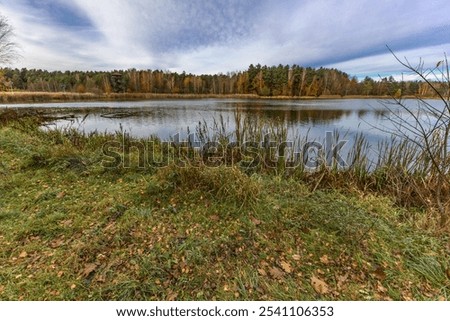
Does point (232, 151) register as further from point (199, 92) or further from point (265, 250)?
point (199, 92)

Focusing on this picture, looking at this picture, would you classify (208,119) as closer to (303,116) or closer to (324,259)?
(303,116)

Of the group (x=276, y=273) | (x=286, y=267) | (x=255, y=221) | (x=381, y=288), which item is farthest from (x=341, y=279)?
(x=255, y=221)

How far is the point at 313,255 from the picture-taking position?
2.53 metres

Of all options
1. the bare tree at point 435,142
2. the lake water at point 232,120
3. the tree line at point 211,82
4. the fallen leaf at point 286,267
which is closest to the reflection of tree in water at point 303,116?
the lake water at point 232,120

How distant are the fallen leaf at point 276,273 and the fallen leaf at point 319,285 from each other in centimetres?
31

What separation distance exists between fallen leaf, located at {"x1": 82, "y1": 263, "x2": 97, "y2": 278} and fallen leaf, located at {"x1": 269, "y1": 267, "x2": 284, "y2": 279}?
1844mm

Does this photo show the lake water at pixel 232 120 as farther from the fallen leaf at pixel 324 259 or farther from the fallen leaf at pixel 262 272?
the fallen leaf at pixel 262 272

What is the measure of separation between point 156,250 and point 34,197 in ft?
8.42

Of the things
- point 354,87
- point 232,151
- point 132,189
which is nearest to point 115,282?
point 132,189

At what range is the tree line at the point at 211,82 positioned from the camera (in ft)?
198

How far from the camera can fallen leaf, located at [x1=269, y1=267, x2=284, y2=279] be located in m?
2.26

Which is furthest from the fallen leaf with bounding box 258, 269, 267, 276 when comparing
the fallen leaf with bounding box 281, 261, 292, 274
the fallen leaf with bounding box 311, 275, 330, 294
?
the fallen leaf with bounding box 311, 275, 330, 294

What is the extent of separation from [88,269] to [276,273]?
1.95 metres

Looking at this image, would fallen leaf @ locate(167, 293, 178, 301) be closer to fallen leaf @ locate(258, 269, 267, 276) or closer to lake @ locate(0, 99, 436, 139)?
fallen leaf @ locate(258, 269, 267, 276)
